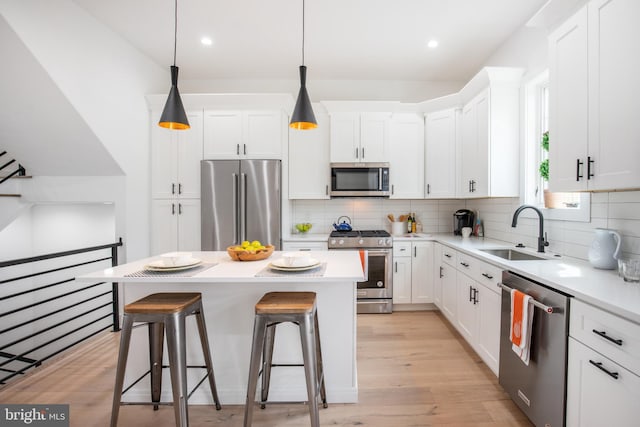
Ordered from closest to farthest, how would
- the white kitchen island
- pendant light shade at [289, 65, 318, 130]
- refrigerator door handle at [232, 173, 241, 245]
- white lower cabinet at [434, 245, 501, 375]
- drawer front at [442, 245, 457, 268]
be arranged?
the white kitchen island, pendant light shade at [289, 65, 318, 130], white lower cabinet at [434, 245, 501, 375], drawer front at [442, 245, 457, 268], refrigerator door handle at [232, 173, 241, 245]

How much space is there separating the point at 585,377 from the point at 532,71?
8.24ft

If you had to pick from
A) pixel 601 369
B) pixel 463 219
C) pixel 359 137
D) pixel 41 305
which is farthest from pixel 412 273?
pixel 41 305

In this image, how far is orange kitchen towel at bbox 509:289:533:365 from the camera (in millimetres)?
1691

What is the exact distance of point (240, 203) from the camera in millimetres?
3623

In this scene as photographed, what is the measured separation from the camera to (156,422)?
186 cm

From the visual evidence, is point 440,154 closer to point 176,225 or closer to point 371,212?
point 371,212

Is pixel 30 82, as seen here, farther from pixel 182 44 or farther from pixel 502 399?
pixel 502 399

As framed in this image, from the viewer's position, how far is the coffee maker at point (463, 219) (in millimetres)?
3859

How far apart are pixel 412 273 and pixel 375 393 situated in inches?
70.1

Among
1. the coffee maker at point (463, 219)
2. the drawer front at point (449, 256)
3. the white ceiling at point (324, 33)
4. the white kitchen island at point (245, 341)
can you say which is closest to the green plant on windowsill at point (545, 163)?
the drawer front at point (449, 256)

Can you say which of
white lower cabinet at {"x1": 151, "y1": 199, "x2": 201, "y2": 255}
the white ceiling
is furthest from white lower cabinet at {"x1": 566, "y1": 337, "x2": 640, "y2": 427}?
white lower cabinet at {"x1": 151, "y1": 199, "x2": 201, "y2": 255}

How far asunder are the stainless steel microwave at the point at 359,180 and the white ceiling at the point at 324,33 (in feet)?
4.03

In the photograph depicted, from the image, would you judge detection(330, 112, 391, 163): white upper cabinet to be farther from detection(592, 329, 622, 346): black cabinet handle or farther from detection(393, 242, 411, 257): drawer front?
detection(592, 329, 622, 346): black cabinet handle

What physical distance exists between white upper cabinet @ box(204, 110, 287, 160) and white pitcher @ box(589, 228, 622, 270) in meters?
3.01
